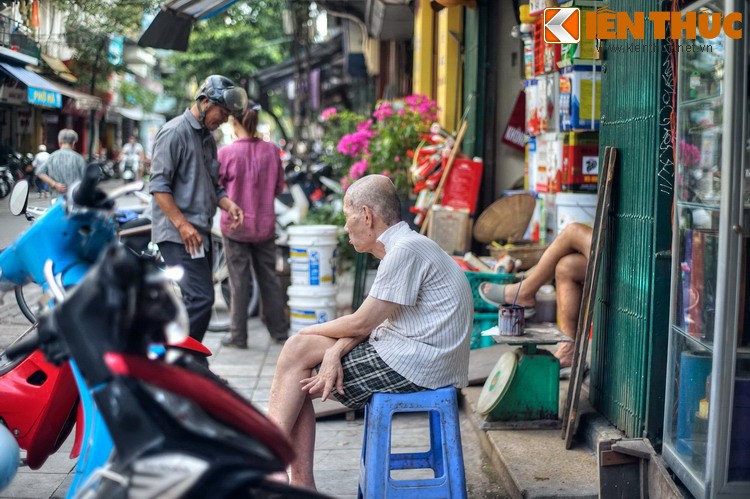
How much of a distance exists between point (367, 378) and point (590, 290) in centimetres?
140

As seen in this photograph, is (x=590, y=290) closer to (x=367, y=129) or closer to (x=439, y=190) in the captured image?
(x=439, y=190)

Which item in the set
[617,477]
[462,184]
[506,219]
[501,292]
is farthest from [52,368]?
[462,184]

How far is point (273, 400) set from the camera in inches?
147

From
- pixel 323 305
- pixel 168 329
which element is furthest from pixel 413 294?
pixel 323 305

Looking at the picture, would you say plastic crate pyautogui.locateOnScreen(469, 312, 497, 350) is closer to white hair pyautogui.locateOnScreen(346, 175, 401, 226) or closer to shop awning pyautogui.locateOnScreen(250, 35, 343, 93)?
white hair pyautogui.locateOnScreen(346, 175, 401, 226)

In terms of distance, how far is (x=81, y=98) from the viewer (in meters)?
6.61

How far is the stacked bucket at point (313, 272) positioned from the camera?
739 cm

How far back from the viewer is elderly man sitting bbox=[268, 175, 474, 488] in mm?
3615

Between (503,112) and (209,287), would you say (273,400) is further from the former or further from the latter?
(503,112)

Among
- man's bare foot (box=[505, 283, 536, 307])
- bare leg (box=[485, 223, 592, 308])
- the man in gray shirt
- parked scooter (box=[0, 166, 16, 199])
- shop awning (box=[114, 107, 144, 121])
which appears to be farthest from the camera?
shop awning (box=[114, 107, 144, 121])

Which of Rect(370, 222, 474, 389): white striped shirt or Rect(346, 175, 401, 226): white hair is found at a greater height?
Rect(346, 175, 401, 226): white hair

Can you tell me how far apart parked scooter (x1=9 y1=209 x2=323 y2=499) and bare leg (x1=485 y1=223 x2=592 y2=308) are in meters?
3.54

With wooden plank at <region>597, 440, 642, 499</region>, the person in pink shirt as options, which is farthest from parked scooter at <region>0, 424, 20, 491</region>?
the person in pink shirt

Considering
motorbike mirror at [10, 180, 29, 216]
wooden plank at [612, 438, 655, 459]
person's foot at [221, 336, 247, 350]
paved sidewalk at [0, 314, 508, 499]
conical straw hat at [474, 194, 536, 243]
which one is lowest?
paved sidewalk at [0, 314, 508, 499]
